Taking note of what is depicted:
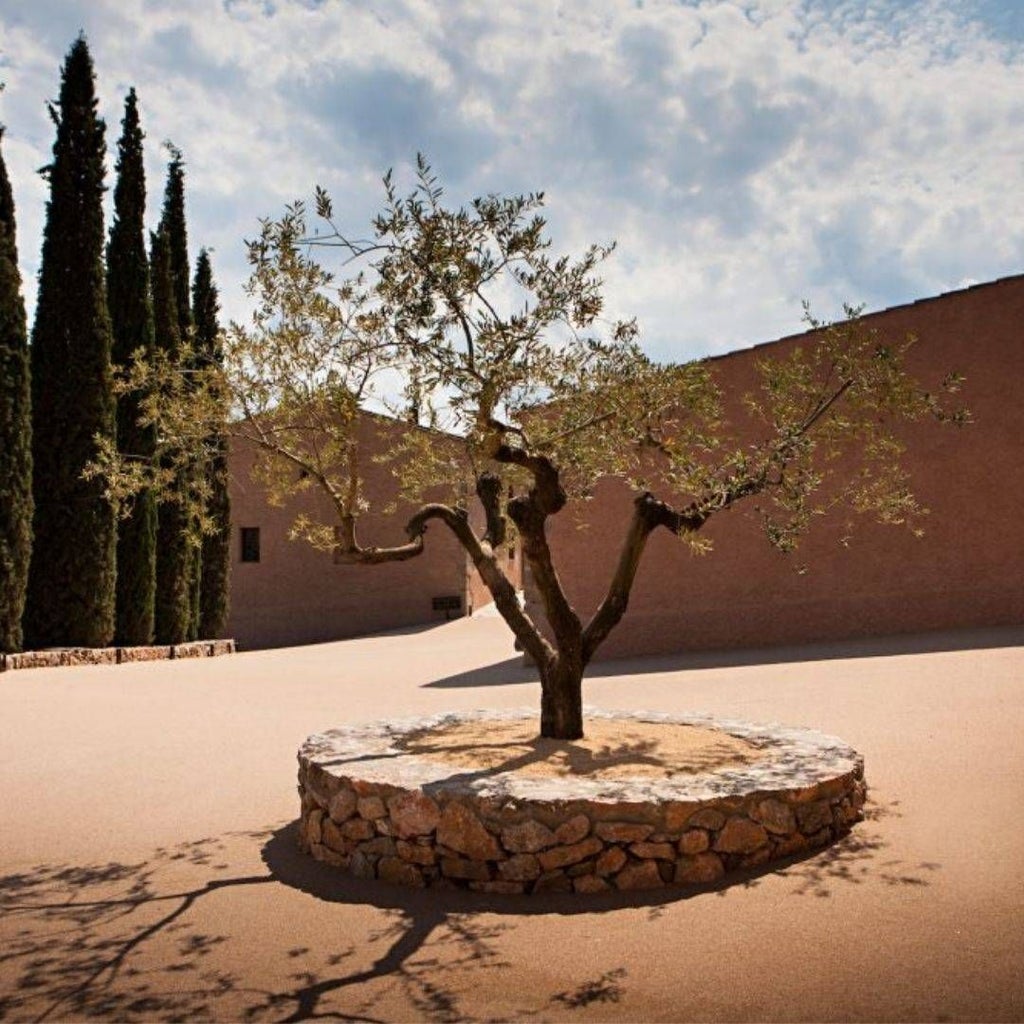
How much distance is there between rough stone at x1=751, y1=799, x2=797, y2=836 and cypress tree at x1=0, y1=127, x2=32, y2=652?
1500cm

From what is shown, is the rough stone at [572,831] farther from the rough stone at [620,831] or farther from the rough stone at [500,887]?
the rough stone at [500,887]

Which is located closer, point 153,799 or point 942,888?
point 942,888

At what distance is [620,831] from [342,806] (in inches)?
69.7

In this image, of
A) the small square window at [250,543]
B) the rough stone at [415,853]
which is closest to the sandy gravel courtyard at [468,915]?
the rough stone at [415,853]

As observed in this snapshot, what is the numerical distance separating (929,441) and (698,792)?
36.1ft

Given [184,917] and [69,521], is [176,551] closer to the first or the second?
[69,521]

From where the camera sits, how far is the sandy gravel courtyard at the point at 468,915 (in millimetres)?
3980

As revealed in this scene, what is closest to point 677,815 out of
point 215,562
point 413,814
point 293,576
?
point 413,814

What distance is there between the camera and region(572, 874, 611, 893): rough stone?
526 cm

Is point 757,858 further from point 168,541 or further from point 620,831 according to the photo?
point 168,541

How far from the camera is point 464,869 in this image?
5406 millimetres

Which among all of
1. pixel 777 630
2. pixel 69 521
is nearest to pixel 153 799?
pixel 777 630

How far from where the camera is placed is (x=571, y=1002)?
156 inches

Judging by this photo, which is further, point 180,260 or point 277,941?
point 180,260
